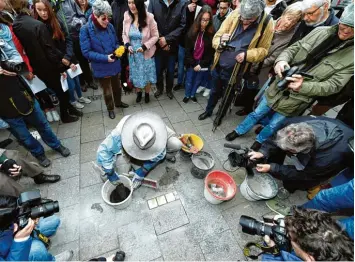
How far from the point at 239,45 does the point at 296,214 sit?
271cm

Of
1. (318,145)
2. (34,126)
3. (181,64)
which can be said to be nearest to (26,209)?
(34,126)

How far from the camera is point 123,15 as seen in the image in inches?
161

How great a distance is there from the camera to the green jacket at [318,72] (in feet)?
8.22

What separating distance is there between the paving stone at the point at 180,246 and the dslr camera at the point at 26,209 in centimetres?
144

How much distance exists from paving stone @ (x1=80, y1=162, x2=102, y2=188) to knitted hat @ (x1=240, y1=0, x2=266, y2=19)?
345 centimetres

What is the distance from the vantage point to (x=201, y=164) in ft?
11.6

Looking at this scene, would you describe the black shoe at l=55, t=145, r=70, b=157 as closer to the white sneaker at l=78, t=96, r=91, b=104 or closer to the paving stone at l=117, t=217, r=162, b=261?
the white sneaker at l=78, t=96, r=91, b=104

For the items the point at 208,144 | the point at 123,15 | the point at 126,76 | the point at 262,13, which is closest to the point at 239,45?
the point at 262,13

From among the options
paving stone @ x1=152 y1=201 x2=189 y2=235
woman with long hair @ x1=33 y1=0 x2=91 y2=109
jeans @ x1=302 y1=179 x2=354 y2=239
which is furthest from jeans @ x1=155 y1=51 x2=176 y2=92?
jeans @ x1=302 y1=179 x2=354 y2=239

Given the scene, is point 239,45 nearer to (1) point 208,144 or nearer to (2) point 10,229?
(1) point 208,144

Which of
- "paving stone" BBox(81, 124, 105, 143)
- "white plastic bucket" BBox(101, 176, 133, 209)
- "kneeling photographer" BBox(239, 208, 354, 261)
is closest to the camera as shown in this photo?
"kneeling photographer" BBox(239, 208, 354, 261)

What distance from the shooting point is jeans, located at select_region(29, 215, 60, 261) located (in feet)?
6.72

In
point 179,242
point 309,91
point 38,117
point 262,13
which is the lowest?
point 179,242

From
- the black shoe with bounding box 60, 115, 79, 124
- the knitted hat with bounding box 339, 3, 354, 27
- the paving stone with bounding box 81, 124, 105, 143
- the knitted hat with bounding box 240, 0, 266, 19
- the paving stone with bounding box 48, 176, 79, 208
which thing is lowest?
the paving stone with bounding box 81, 124, 105, 143
